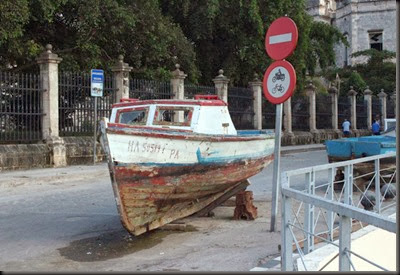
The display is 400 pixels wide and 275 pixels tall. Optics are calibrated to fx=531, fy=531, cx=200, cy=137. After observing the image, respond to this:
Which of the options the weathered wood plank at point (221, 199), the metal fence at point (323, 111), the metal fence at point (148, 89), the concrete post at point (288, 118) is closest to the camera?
the weathered wood plank at point (221, 199)

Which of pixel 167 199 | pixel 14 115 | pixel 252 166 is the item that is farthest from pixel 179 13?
pixel 167 199

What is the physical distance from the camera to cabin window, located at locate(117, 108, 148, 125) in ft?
31.0

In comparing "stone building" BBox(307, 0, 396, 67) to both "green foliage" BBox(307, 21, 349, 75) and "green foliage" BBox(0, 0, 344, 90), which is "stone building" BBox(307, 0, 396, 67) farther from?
"green foliage" BBox(0, 0, 344, 90)

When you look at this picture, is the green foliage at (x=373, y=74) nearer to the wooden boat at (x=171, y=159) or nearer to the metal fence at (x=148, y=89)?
the metal fence at (x=148, y=89)

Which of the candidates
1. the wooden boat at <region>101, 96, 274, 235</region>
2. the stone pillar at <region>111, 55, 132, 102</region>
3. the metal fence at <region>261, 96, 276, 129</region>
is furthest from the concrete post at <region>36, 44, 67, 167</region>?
the metal fence at <region>261, 96, 276, 129</region>

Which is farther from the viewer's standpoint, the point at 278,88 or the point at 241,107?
the point at 241,107

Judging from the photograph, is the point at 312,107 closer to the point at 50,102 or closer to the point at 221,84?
the point at 221,84

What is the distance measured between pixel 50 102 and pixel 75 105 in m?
1.21

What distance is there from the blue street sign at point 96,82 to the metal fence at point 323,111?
1866cm

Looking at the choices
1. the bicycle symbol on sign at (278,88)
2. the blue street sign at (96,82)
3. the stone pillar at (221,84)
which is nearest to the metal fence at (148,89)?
the blue street sign at (96,82)

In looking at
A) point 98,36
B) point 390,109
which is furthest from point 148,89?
point 390,109

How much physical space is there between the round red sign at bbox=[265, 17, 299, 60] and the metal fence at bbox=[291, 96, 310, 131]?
73.2ft

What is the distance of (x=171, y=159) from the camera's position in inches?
297

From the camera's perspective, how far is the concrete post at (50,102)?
53.3 feet
